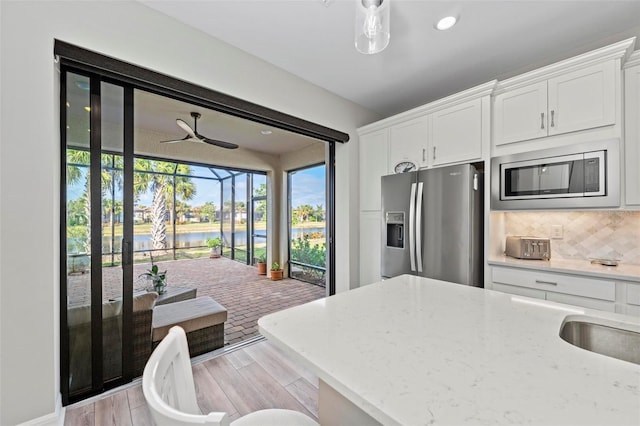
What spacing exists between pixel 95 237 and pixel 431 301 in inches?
85.3

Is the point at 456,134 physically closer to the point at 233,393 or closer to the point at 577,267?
the point at 577,267

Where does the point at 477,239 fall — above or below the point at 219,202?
below

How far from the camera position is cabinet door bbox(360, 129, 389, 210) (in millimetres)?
3174

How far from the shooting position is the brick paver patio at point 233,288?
1.92 metres

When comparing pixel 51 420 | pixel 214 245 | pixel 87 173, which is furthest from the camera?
pixel 214 245

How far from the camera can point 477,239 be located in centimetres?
238

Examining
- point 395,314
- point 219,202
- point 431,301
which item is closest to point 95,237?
point 395,314

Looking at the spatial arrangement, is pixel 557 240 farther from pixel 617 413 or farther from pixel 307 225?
pixel 307 225

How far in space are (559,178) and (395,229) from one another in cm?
142

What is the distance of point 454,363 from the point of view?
718 mm

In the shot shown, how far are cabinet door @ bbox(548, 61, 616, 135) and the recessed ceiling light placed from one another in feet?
2.93

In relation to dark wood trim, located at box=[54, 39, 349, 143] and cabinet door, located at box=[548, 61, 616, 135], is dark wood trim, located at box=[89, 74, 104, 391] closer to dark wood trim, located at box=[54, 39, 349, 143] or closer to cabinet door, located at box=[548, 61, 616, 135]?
dark wood trim, located at box=[54, 39, 349, 143]

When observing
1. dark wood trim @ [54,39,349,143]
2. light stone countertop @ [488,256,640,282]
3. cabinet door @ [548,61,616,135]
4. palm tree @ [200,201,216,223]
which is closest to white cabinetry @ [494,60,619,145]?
cabinet door @ [548,61,616,135]

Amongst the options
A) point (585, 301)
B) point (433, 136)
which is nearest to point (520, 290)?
point (585, 301)
